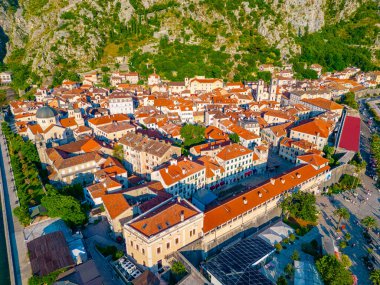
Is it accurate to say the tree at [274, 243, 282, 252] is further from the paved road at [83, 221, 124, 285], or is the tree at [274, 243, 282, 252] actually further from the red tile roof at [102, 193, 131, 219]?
the red tile roof at [102, 193, 131, 219]

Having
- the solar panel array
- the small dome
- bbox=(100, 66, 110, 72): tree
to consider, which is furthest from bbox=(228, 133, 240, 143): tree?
bbox=(100, 66, 110, 72): tree

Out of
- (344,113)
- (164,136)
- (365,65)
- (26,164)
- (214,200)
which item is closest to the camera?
A: (214,200)

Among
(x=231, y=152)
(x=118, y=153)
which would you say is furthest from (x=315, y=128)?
(x=118, y=153)

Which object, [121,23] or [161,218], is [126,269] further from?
[121,23]

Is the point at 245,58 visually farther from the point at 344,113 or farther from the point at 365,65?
the point at 365,65

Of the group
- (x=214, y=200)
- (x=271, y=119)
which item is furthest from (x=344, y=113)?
(x=214, y=200)

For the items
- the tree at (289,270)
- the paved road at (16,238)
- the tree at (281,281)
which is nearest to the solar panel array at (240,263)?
the tree at (281,281)

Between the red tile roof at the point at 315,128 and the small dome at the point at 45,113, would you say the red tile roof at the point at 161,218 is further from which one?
the red tile roof at the point at 315,128

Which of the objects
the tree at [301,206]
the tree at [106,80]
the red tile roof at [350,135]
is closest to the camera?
the tree at [301,206]
